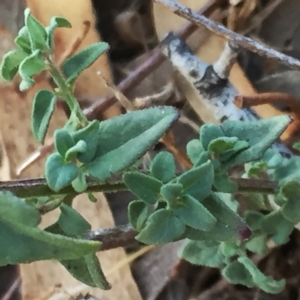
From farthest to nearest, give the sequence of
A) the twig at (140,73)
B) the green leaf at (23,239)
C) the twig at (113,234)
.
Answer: the twig at (140,73) → the twig at (113,234) → the green leaf at (23,239)

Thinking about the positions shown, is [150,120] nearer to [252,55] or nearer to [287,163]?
[287,163]

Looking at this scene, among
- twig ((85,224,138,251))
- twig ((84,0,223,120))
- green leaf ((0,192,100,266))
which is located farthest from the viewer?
twig ((84,0,223,120))

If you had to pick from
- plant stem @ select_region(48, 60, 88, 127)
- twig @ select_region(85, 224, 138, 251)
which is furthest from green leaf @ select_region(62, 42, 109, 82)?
twig @ select_region(85, 224, 138, 251)

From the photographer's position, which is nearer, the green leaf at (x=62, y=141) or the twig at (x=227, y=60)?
the green leaf at (x=62, y=141)

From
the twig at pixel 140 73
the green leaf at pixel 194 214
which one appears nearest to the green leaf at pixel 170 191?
the green leaf at pixel 194 214

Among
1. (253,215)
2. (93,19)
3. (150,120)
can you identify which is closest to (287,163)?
(253,215)

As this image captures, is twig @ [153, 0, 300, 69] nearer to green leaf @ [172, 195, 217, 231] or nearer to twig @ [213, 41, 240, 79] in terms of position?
twig @ [213, 41, 240, 79]

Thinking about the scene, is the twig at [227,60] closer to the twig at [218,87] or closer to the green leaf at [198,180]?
the twig at [218,87]
